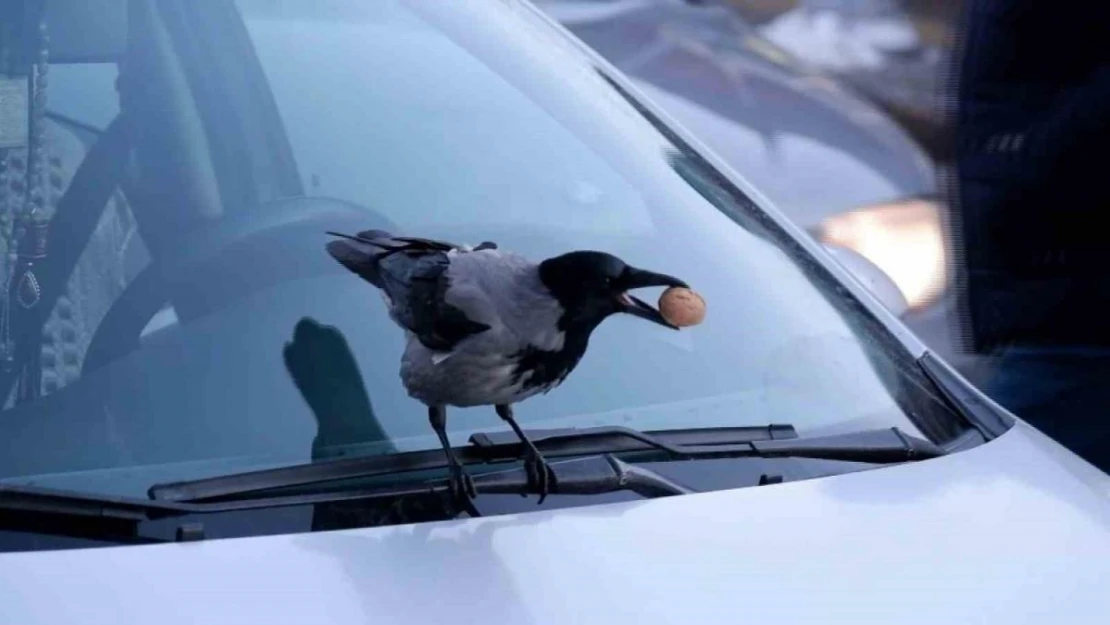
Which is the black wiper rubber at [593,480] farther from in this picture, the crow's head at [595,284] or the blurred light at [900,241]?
the blurred light at [900,241]

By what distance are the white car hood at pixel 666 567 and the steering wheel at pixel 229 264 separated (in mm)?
465

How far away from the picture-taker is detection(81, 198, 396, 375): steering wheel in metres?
2.10

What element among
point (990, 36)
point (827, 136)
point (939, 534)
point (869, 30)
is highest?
point (869, 30)

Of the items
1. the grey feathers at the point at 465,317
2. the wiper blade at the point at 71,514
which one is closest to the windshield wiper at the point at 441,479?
the wiper blade at the point at 71,514

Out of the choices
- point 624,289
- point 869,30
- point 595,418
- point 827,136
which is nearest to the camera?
point 624,289

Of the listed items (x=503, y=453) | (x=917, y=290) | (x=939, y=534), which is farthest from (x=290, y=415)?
(x=917, y=290)

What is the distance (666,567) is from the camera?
5.86 ft

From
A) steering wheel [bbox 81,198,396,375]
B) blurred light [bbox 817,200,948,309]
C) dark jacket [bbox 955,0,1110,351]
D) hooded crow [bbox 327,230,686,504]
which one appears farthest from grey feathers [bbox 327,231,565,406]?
blurred light [bbox 817,200,948,309]

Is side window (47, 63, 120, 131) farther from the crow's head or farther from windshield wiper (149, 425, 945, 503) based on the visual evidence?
the crow's head

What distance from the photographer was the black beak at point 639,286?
1.75 meters

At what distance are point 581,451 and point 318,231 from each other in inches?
20.2

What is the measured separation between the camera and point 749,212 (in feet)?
8.50

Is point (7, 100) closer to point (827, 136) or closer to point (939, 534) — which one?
point (939, 534)

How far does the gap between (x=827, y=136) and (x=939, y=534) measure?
5228 millimetres
